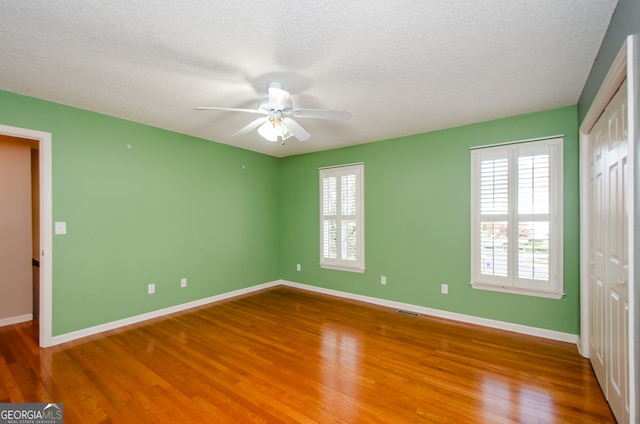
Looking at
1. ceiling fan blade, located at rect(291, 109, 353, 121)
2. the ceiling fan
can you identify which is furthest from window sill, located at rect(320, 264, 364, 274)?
ceiling fan blade, located at rect(291, 109, 353, 121)

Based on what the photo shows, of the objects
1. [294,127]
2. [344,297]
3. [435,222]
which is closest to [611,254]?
[435,222]

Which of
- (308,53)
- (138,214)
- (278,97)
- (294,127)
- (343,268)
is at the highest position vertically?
(308,53)

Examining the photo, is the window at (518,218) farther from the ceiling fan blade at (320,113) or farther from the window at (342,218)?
the ceiling fan blade at (320,113)

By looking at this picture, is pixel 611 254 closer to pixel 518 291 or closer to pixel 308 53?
pixel 518 291

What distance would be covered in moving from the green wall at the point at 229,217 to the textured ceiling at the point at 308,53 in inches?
15.6

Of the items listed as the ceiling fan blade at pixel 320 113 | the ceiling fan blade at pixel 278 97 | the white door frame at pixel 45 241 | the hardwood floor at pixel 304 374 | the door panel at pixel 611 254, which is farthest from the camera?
the white door frame at pixel 45 241

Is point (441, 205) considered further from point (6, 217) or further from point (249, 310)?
point (6, 217)

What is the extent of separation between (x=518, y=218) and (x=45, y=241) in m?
5.12

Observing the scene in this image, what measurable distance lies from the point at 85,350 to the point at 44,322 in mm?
530

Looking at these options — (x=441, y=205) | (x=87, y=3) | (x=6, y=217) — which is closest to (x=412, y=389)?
(x=441, y=205)

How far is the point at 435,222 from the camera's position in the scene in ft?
13.0

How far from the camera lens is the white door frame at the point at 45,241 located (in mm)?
2957

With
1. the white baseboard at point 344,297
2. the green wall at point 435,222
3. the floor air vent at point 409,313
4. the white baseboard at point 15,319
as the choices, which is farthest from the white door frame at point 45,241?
the floor air vent at point 409,313

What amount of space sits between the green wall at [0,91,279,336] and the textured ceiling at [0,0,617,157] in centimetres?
43
